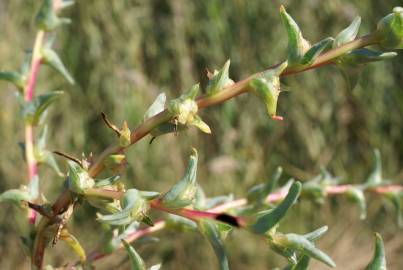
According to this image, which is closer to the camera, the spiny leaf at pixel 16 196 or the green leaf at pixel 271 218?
the green leaf at pixel 271 218

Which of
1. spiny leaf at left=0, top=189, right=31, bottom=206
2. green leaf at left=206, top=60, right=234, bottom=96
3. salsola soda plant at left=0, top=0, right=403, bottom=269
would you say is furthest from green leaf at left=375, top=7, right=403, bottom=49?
spiny leaf at left=0, top=189, right=31, bottom=206

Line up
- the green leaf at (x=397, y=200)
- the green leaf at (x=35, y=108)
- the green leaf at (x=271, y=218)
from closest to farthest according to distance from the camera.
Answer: the green leaf at (x=271, y=218)
the green leaf at (x=35, y=108)
the green leaf at (x=397, y=200)

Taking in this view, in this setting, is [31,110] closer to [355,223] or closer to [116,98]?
[116,98]

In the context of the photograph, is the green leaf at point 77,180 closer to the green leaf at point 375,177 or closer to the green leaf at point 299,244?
the green leaf at point 299,244

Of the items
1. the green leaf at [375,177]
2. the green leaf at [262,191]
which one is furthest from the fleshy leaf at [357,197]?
the green leaf at [262,191]

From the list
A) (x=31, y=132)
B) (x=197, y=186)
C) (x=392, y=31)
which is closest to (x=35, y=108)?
(x=31, y=132)

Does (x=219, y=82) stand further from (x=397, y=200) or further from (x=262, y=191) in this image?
(x=397, y=200)
